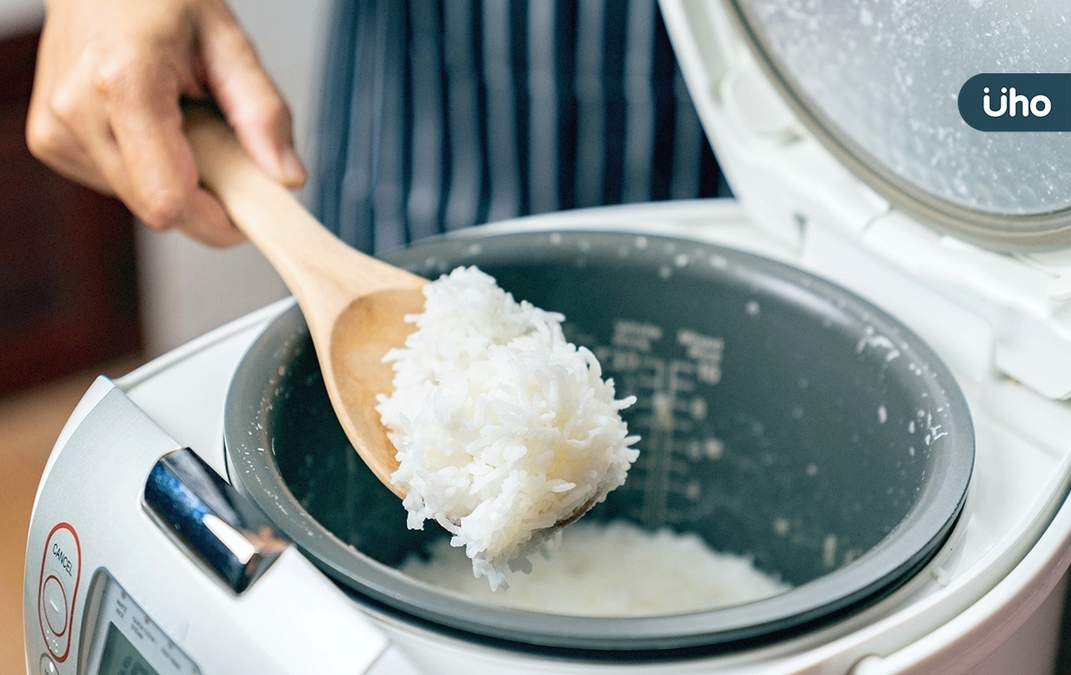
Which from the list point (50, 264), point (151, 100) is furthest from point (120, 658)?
point (50, 264)

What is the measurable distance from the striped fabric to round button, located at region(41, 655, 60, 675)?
688mm

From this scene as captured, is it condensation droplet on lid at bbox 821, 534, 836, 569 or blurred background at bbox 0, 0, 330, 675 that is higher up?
condensation droplet on lid at bbox 821, 534, 836, 569

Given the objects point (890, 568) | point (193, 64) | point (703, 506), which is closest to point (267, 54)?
point (193, 64)

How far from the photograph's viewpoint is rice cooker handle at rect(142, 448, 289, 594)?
1.62 feet

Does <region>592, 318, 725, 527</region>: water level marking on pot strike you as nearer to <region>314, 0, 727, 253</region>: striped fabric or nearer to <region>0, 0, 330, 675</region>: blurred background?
<region>314, 0, 727, 253</region>: striped fabric

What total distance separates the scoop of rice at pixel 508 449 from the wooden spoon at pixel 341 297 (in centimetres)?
5

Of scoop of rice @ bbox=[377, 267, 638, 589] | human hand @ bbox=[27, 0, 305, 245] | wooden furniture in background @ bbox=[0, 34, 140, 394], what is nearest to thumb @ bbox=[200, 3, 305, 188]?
human hand @ bbox=[27, 0, 305, 245]

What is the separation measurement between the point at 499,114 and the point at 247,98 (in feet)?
1.36

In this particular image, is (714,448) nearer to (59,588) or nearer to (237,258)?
(59,588)

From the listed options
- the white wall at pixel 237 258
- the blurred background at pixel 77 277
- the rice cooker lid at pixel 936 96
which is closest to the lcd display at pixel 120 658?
the rice cooker lid at pixel 936 96

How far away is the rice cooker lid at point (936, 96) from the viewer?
0.62 m

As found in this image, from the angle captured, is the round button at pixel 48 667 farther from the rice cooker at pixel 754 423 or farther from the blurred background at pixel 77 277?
the blurred background at pixel 77 277

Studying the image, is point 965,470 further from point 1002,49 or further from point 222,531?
point 222,531

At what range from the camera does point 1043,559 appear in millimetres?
548
